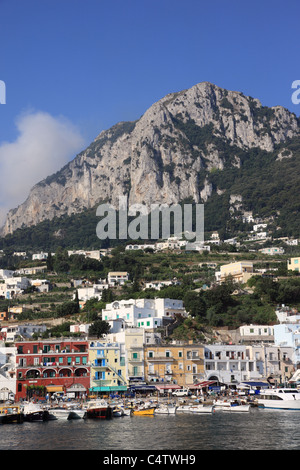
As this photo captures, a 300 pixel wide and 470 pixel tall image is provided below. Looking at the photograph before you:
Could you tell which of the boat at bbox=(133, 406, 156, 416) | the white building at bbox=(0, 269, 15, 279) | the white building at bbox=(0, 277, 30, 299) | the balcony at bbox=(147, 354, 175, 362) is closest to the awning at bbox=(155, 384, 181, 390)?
the balcony at bbox=(147, 354, 175, 362)

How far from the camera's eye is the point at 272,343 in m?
86.0

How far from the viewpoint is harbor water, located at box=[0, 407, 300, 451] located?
42.9 metres

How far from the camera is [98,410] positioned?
5800 cm

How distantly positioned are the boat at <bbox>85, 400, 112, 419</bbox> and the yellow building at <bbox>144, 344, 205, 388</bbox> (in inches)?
676

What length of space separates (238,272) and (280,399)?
61.6 metres

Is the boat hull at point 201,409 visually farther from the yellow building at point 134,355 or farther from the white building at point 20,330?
the white building at point 20,330

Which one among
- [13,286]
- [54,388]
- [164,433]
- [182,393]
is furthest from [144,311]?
[13,286]

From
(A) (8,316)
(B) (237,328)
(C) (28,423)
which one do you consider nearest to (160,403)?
(C) (28,423)

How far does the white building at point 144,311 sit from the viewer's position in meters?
91.6

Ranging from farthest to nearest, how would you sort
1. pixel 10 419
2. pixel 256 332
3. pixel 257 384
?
pixel 256 332 < pixel 257 384 < pixel 10 419

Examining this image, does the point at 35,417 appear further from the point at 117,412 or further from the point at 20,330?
the point at 20,330

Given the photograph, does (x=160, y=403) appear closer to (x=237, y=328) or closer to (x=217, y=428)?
(x=217, y=428)

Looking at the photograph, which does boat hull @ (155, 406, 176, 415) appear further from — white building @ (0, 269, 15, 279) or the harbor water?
white building @ (0, 269, 15, 279)

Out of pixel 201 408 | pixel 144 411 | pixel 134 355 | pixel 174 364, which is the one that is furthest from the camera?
pixel 174 364
